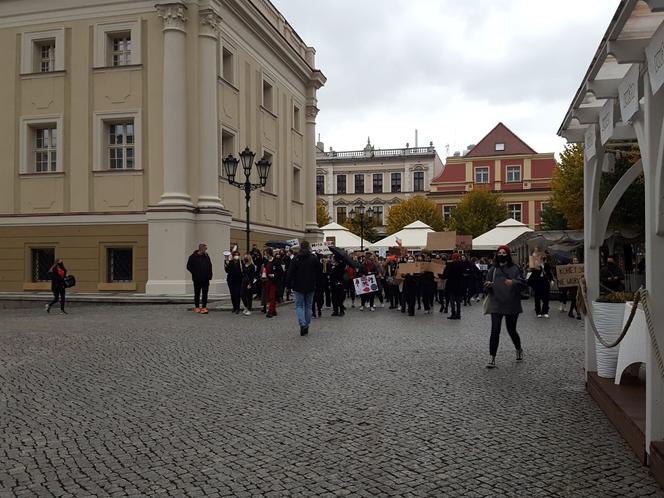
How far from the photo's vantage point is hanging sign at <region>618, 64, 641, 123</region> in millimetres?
5363

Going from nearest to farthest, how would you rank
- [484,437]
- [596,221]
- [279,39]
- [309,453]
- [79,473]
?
1. [79,473]
2. [309,453]
3. [484,437]
4. [596,221]
5. [279,39]

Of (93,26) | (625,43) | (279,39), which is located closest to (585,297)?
(625,43)

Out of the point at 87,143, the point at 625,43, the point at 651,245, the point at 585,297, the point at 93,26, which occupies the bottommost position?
the point at 585,297

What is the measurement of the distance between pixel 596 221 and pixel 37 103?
2436 centimetres

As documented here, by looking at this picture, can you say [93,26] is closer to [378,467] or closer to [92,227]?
[92,227]

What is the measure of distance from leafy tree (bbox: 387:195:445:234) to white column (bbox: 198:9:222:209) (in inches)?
1849

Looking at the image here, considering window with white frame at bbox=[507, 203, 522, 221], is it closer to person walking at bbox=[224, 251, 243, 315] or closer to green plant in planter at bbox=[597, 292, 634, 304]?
person walking at bbox=[224, 251, 243, 315]

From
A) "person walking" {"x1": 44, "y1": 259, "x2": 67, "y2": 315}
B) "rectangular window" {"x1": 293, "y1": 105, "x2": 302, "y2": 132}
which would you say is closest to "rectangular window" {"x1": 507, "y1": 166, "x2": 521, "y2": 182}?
"rectangular window" {"x1": 293, "y1": 105, "x2": 302, "y2": 132}

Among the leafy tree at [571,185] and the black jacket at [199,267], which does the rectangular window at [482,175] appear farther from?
Answer: the black jacket at [199,267]

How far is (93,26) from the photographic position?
2634 centimetres

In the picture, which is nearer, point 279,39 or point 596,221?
point 596,221

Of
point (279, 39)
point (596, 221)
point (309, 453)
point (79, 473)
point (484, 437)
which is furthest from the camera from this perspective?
point (279, 39)

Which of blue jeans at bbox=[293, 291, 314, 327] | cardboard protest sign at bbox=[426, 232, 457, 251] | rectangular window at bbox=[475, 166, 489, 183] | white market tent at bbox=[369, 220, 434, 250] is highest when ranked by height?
rectangular window at bbox=[475, 166, 489, 183]

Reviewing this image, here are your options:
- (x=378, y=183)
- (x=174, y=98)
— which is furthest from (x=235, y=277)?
(x=378, y=183)
